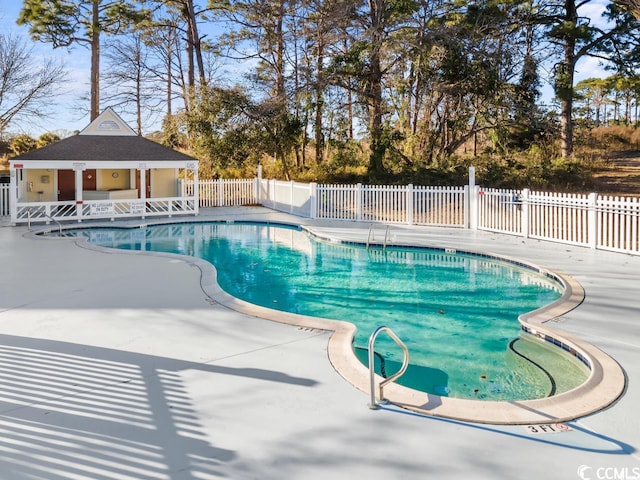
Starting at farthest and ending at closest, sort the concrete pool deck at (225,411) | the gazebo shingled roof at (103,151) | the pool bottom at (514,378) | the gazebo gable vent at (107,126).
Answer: the gazebo gable vent at (107,126) → the gazebo shingled roof at (103,151) → the pool bottom at (514,378) → the concrete pool deck at (225,411)

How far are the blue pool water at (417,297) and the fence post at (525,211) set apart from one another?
2.42 meters

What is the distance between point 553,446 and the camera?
3434 millimetres

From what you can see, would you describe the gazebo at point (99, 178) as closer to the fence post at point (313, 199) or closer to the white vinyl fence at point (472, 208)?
the white vinyl fence at point (472, 208)

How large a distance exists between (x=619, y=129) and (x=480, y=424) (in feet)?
122

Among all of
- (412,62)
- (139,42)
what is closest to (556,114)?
(412,62)

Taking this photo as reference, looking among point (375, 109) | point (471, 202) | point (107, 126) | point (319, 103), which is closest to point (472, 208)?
point (471, 202)

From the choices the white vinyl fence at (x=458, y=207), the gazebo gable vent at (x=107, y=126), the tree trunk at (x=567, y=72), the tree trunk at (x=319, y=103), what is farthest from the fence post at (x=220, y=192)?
the tree trunk at (x=567, y=72)

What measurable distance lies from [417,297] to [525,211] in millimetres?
5860

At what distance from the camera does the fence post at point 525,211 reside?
12727mm

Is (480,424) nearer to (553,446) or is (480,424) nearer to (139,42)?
(553,446)

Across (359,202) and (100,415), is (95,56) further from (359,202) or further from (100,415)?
(100,415)

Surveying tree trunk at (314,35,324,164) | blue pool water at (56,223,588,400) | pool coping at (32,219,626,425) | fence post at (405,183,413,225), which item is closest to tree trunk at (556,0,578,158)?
tree trunk at (314,35,324,164)

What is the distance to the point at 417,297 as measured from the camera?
8461mm

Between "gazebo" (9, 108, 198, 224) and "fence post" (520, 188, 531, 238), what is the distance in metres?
11.7
